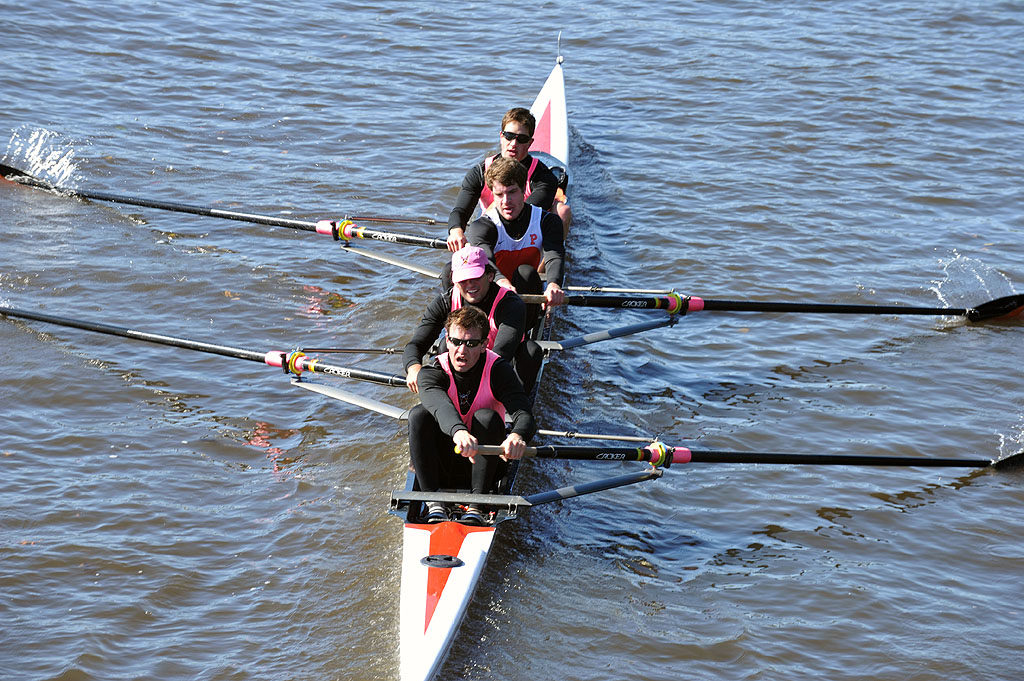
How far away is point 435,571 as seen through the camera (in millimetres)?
5098

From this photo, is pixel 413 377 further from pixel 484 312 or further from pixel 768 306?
pixel 768 306

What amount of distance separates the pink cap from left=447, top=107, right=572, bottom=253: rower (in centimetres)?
178

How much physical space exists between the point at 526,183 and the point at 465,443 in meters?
2.99

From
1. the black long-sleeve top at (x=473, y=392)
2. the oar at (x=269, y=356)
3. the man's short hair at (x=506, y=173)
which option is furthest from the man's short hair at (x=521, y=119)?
the black long-sleeve top at (x=473, y=392)

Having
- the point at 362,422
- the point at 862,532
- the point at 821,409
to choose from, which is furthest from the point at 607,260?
the point at 862,532

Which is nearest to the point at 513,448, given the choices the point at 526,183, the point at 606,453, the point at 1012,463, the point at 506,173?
the point at 606,453

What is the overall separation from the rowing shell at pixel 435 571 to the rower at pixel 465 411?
116mm

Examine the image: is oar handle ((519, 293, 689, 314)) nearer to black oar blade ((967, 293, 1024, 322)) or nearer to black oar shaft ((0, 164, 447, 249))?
black oar shaft ((0, 164, 447, 249))

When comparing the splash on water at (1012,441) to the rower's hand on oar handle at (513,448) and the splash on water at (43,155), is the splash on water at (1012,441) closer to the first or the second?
the rower's hand on oar handle at (513,448)

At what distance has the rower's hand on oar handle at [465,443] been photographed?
5.19m

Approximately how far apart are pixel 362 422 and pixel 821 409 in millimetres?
3415

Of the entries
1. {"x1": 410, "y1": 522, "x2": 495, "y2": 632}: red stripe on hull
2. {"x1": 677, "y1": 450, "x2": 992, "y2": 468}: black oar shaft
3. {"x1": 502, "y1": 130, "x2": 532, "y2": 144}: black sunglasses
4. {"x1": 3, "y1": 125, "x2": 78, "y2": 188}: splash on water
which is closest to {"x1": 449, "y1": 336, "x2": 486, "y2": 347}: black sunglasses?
{"x1": 410, "y1": 522, "x2": 495, "y2": 632}: red stripe on hull

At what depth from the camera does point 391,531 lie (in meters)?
5.95

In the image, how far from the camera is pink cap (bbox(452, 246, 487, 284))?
583 centimetres
